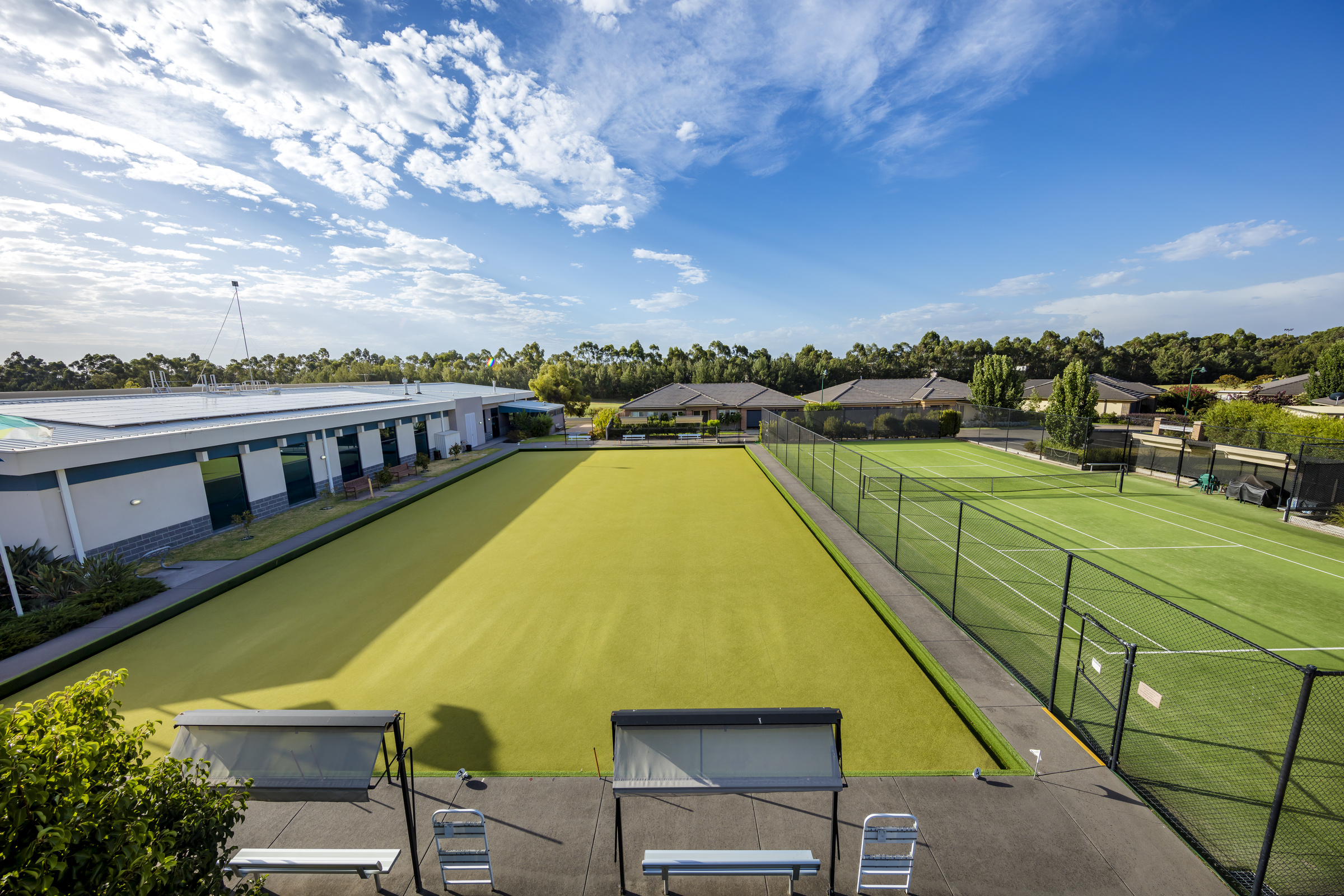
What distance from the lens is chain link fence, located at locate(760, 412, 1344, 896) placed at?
491 cm

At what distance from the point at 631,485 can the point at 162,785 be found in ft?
59.9

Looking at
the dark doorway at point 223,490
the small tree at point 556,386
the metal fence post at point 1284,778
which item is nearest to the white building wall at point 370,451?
the dark doorway at point 223,490

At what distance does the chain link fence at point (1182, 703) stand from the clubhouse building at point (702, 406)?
29.4m

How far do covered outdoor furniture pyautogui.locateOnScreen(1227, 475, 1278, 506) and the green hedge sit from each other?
1275 inches

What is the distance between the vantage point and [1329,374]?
3316 cm

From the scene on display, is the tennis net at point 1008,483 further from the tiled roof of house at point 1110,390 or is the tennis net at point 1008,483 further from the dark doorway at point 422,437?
the tiled roof of house at point 1110,390

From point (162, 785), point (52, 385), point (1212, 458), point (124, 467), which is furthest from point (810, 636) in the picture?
point (52, 385)

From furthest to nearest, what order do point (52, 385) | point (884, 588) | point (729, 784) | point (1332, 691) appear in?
point (52, 385) → point (884, 588) → point (1332, 691) → point (729, 784)

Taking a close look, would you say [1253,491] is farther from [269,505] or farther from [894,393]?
[269,505]

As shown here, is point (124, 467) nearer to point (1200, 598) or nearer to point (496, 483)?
point (496, 483)

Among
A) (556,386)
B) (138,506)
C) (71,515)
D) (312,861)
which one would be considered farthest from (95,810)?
(556,386)

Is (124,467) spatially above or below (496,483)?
above

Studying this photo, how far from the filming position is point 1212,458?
1920 cm

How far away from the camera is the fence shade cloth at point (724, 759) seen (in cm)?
420
